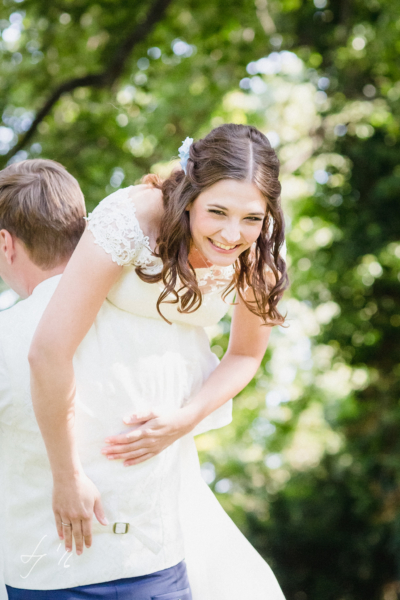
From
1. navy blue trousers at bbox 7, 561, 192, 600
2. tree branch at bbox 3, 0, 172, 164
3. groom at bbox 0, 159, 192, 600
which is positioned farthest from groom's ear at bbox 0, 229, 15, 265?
tree branch at bbox 3, 0, 172, 164

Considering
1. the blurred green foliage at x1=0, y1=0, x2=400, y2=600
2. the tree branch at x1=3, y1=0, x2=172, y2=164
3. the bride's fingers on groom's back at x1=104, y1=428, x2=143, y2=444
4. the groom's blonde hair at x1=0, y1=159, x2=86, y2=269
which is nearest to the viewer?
the bride's fingers on groom's back at x1=104, y1=428, x2=143, y2=444

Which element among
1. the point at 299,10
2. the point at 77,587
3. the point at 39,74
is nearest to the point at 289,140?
the point at 299,10

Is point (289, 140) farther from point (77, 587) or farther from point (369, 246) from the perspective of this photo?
point (77, 587)

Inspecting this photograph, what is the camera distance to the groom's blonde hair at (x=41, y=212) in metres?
1.72

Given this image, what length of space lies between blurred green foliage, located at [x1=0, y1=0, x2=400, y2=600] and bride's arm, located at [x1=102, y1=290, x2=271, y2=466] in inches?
183

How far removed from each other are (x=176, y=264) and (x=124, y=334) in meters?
0.23

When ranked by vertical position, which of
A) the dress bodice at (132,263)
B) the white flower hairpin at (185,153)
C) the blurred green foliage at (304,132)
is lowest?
the blurred green foliage at (304,132)

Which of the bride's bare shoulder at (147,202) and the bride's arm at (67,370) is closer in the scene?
the bride's arm at (67,370)

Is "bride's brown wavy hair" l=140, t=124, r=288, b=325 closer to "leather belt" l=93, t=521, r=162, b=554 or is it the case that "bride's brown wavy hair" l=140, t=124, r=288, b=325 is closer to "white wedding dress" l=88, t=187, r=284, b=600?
"white wedding dress" l=88, t=187, r=284, b=600

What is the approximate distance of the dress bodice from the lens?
1.55 metres

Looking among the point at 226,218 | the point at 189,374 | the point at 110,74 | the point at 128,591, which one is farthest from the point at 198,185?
the point at 110,74

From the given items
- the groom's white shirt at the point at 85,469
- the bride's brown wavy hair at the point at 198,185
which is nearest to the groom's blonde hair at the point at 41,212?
the groom's white shirt at the point at 85,469

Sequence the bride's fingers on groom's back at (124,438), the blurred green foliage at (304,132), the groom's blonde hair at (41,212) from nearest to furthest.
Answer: the bride's fingers on groom's back at (124,438)
the groom's blonde hair at (41,212)
the blurred green foliage at (304,132)

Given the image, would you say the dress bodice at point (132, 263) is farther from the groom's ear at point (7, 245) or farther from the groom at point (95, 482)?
the groom's ear at point (7, 245)
